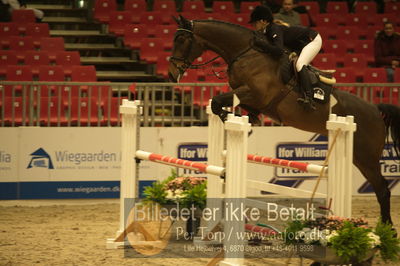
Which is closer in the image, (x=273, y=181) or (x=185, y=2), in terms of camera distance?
(x=273, y=181)

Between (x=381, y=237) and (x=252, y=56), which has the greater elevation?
(x=252, y=56)

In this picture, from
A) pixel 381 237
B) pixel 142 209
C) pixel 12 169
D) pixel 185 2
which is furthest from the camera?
pixel 185 2

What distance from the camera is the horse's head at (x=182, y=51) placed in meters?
7.34

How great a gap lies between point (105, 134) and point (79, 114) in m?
0.43

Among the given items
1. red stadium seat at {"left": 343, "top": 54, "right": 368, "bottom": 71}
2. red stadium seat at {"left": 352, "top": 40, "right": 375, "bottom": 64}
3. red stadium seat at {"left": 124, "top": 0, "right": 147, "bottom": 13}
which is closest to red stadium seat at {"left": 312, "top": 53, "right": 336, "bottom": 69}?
red stadium seat at {"left": 343, "top": 54, "right": 368, "bottom": 71}

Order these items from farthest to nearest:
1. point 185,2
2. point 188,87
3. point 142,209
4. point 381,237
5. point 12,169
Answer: point 185,2 → point 188,87 → point 12,169 → point 142,209 → point 381,237

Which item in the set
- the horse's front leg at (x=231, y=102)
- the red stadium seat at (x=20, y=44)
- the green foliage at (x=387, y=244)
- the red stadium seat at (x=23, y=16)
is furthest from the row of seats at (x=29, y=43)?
the green foliage at (x=387, y=244)

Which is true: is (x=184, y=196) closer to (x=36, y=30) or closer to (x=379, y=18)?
(x=36, y=30)

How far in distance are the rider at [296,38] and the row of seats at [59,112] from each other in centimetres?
269

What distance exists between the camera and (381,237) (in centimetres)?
538

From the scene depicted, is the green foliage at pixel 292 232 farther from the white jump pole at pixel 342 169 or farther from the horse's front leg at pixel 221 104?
the horse's front leg at pixel 221 104

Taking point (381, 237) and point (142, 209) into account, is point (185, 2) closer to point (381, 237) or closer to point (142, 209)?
point (142, 209)

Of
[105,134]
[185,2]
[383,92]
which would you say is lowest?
[105,134]

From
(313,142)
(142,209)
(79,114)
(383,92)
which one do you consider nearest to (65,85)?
(79,114)
